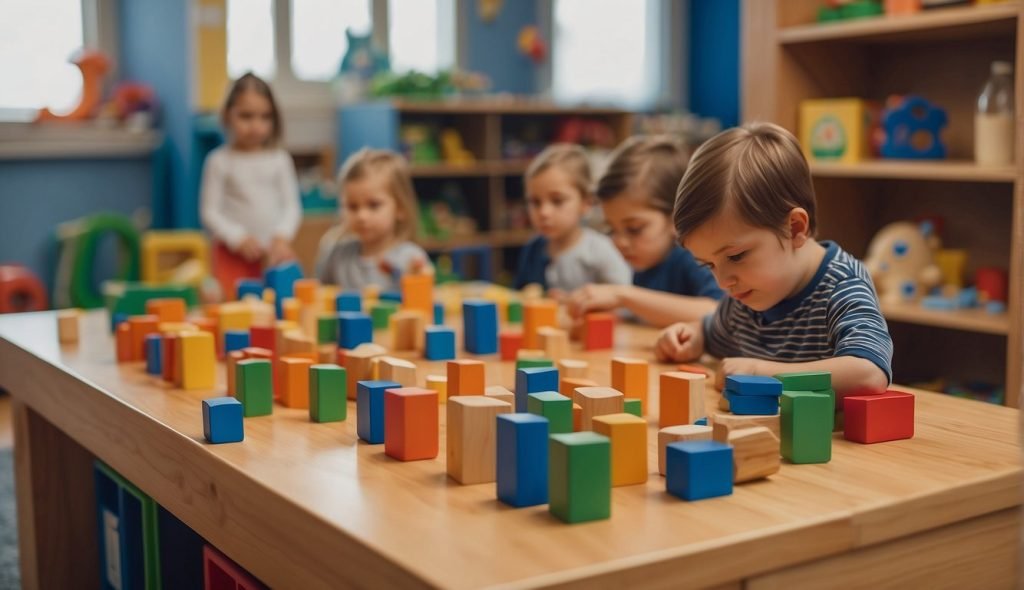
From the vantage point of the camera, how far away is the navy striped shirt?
3.84 ft

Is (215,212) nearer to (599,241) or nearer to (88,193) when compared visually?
(88,193)

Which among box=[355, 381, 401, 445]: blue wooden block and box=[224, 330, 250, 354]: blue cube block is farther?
box=[224, 330, 250, 354]: blue cube block

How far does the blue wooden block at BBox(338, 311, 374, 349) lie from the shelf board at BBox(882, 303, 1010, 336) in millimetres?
1480

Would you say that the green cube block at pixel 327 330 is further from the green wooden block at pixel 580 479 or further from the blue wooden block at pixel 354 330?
the green wooden block at pixel 580 479

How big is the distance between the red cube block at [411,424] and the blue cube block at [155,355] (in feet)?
1.88

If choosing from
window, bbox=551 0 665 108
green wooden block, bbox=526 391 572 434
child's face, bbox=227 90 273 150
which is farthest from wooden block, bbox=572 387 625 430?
window, bbox=551 0 665 108

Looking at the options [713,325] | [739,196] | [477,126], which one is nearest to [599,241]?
[713,325]

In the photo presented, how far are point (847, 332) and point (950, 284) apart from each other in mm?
1726

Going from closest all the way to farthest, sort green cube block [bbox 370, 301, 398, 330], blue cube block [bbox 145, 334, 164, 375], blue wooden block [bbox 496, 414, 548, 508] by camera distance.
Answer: blue wooden block [bbox 496, 414, 548, 508] → blue cube block [bbox 145, 334, 164, 375] → green cube block [bbox 370, 301, 398, 330]

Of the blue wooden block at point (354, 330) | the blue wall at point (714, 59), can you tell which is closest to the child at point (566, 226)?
the blue wooden block at point (354, 330)

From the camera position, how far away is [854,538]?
0.83 meters

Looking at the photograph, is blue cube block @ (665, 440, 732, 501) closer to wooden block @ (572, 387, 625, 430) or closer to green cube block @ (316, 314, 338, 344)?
wooden block @ (572, 387, 625, 430)

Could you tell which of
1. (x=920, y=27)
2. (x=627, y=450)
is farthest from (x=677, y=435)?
(x=920, y=27)

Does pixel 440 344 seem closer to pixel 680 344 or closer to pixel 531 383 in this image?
pixel 680 344
